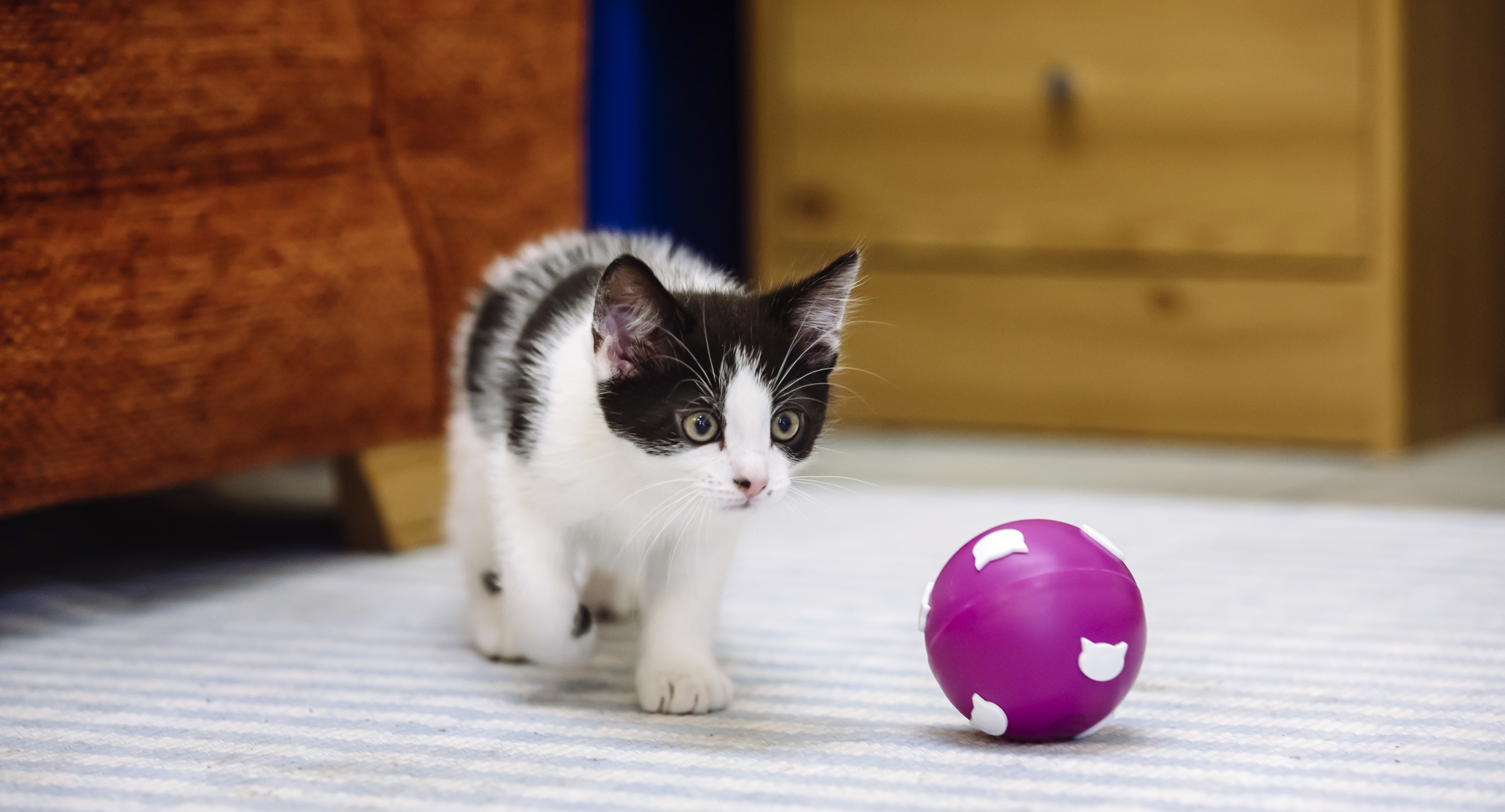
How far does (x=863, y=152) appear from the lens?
2309 mm

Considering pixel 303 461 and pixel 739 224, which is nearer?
pixel 303 461

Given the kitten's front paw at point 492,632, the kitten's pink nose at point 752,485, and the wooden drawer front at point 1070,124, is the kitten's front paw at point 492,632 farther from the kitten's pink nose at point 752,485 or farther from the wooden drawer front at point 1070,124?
the wooden drawer front at point 1070,124

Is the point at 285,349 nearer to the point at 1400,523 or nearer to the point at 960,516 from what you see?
the point at 960,516

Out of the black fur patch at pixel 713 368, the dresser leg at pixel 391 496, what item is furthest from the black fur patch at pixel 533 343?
the dresser leg at pixel 391 496

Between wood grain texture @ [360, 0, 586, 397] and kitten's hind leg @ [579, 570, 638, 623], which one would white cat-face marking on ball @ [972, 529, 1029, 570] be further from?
wood grain texture @ [360, 0, 586, 397]

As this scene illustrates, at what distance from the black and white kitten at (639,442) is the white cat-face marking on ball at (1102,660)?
9.1 inches

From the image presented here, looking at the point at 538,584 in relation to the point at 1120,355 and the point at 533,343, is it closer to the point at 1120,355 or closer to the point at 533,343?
the point at 533,343

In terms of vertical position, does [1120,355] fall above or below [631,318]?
below

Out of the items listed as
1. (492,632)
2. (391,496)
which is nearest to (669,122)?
(391,496)

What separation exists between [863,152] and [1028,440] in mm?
534

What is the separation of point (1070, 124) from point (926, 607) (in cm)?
134

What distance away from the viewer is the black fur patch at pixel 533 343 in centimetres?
111

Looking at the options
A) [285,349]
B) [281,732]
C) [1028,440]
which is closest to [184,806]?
[281,732]

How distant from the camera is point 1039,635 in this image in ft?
2.98
